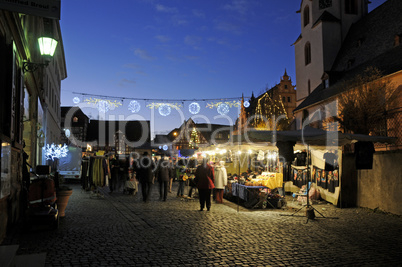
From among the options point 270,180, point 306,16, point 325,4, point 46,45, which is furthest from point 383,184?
point 306,16

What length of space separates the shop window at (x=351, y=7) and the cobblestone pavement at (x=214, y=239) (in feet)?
112

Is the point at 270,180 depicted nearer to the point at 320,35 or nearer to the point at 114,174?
the point at 114,174

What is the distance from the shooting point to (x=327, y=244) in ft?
24.1

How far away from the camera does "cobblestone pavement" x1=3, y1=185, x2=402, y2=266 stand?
20.1ft

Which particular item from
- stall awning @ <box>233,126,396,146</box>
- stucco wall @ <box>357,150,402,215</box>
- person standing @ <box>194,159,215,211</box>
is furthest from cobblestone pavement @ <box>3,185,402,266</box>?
stall awning @ <box>233,126,396,146</box>

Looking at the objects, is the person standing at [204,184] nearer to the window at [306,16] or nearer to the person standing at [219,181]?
the person standing at [219,181]

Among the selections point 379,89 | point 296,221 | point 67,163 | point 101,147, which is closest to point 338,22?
point 379,89

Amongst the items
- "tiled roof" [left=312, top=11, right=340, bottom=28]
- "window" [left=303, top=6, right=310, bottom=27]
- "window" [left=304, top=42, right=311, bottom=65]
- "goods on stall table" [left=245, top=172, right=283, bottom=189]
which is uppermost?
"window" [left=303, top=6, right=310, bottom=27]

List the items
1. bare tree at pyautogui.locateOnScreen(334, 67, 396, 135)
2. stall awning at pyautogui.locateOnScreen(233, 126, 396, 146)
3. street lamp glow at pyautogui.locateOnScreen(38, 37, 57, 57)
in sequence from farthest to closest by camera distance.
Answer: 1. bare tree at pyautogui.locateOnScreen(334, 67, 396, 135)
2. stall awning at pyautogui.locateOnScreen(233, 126, 396, 146)
3. street lamp glow at pyautogui.locateOnScreen(38, 37, 57, 57)

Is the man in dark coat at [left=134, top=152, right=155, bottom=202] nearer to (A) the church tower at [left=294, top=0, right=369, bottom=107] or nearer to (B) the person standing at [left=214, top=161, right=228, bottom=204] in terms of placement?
(B) the person standing at [left=214, top=161, right=228, bottom=204]

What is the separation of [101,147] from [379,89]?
53.6 m

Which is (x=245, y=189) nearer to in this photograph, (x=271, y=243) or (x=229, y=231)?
(x=229, y=231)

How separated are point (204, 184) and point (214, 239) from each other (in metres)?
5.09

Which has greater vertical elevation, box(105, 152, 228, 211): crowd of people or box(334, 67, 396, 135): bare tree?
box(334, 67, 396, 135): bare tree
